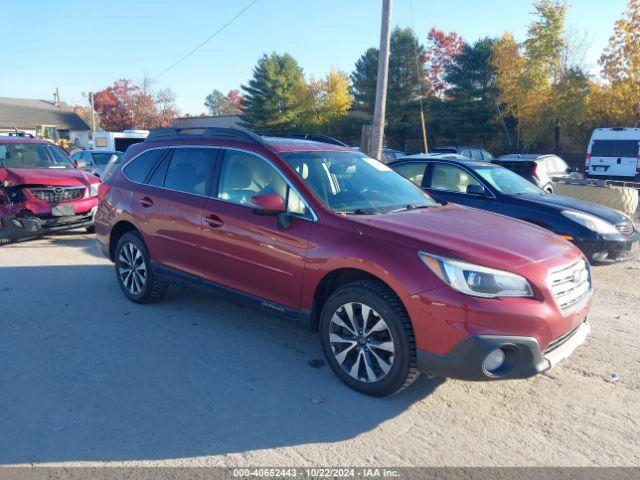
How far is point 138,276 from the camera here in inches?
219

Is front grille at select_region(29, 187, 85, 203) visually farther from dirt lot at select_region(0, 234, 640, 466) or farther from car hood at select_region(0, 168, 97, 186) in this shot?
dirt lot at select_region(0, 234, 640, 466)

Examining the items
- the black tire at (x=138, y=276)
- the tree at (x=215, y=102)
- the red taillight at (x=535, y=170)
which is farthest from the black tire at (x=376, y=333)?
the tree at (x=215, y=102)

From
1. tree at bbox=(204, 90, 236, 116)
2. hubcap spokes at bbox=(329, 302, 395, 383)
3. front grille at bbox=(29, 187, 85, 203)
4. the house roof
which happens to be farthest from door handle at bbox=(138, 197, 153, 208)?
tree at bbox=(204, 90, 236, 116)

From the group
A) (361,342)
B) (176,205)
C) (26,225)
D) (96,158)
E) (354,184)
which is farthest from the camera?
(96,158)

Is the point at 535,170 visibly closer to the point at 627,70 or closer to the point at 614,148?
the point at 614,148

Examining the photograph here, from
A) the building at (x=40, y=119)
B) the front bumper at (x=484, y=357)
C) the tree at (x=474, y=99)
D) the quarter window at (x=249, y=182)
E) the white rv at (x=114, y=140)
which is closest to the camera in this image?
the front bumper at (x=484, y=357)

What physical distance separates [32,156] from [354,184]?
26.0ft

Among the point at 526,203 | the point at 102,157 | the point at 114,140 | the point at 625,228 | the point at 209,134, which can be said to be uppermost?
the point at 114,140

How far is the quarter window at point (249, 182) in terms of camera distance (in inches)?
162

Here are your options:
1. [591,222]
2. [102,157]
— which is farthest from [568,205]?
[102,157]

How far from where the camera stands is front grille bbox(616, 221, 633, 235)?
6689mm

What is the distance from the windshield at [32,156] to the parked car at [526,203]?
21.9 feet

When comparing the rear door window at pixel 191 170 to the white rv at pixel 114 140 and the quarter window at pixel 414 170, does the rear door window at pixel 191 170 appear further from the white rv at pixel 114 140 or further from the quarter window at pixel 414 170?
the white rv at pixel 114 140

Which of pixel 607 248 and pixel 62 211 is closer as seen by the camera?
pixel 607 248
